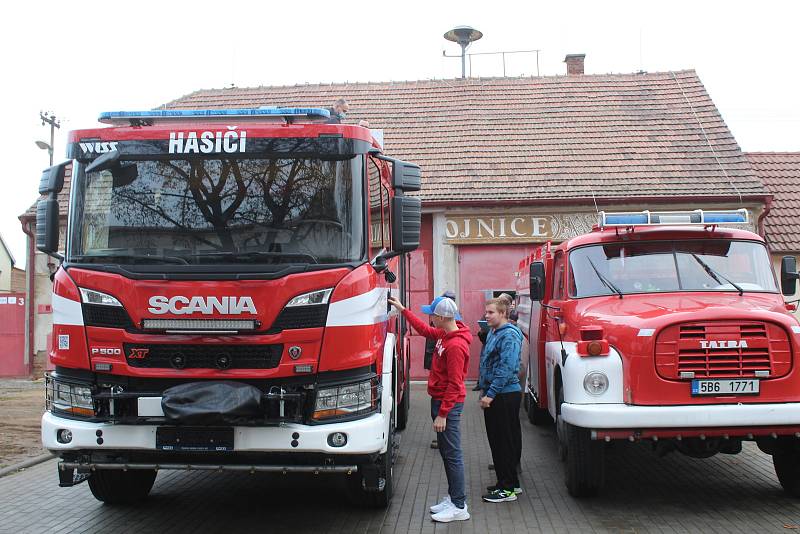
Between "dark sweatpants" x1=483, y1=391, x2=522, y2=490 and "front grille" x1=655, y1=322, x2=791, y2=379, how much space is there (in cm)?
145

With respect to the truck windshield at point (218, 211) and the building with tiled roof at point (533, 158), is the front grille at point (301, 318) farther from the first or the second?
the building with tiled roof at point (533, 158)

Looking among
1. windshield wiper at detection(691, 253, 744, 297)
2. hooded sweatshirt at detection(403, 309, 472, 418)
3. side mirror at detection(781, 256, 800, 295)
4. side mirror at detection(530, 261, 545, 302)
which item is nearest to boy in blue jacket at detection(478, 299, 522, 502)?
hooded sweatshirt at detection(403, 309, 472, 418)

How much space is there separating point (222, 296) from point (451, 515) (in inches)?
105

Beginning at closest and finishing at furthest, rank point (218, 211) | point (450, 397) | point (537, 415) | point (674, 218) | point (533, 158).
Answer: point (218, 211)
point (450, 397)
point (674, 218)
point (537, 415)
point (533, 158)

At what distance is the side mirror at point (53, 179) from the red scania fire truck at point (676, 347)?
4477 millimetres

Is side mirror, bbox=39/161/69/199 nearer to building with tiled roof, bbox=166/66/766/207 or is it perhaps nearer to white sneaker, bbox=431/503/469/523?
white sneaker, bbox=431/503/469/523

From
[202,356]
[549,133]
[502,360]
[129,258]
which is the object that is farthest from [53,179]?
[549,133]

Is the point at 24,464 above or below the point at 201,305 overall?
below

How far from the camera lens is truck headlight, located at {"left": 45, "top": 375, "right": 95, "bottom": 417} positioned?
559 centimetres

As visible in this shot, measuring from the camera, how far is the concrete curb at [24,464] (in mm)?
8563

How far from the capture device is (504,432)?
700cm

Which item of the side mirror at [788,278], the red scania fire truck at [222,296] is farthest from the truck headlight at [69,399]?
the side mirror at [788,278]

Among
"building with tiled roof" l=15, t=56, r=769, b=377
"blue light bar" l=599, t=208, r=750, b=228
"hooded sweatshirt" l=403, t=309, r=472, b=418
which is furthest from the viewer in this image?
"building with tiled roof" l=15, t=56, r=769, b=377

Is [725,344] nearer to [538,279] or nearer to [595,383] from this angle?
[595,383]
